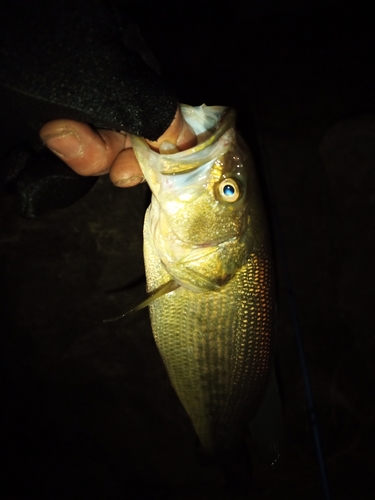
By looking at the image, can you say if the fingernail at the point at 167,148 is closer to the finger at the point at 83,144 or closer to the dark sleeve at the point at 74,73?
the dark sleeve at the point at 74,73

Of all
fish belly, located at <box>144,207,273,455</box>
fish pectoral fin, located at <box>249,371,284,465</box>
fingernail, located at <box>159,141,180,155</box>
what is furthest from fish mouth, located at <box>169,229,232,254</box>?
fish pectoral fin, located at <box>249,371,284,465</box>

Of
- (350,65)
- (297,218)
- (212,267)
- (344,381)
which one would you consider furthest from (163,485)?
(350,65)

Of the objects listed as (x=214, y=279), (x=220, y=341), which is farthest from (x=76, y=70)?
(x=220, y=341)

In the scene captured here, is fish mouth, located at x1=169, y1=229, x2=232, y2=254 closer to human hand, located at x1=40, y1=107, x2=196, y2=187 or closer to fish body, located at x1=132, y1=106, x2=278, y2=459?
fish body, located at x1=132, y1=106, x2=278, y2=459

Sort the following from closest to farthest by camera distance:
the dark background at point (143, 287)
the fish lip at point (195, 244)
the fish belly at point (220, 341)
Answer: the fish lip at point (195, 244)
the fish belly at point (220, 341)
the dark background at point (143, 287)

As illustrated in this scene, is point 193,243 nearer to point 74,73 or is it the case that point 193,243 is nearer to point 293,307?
point 74,73

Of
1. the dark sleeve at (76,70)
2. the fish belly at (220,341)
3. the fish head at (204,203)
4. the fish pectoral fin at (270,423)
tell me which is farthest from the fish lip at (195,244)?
the fish pectoral fin at (270,423)
